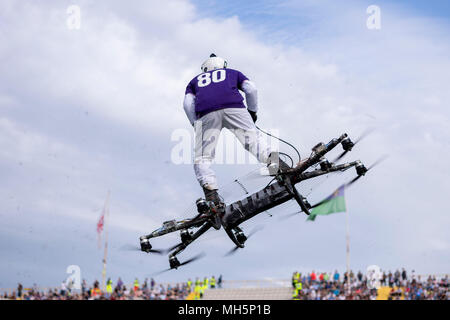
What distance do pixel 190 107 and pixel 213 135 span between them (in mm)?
845

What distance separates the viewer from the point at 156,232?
39.6 feet

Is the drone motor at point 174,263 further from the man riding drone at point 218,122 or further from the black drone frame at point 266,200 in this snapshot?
the man riding drone at point 218,122

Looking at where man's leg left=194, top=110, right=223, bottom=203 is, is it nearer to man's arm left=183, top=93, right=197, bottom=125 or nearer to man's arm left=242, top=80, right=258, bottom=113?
man's arm left=183, top=93, right=197, bottom=125

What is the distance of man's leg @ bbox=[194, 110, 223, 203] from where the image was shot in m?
11.7

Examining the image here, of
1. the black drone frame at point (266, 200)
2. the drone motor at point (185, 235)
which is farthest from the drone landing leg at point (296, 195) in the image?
the drone motor at point (185, 235)

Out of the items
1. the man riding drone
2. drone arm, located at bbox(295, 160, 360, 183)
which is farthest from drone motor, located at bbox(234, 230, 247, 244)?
drone arm, located at bbox(295, 160, 360, 183)

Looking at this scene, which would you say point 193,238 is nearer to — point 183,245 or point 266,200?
point 183,245

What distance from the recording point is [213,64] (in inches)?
483

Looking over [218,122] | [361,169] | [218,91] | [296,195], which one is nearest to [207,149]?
[218,122]

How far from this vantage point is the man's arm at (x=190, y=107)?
39.3 ft

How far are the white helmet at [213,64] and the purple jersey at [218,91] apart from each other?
19 centimetres
